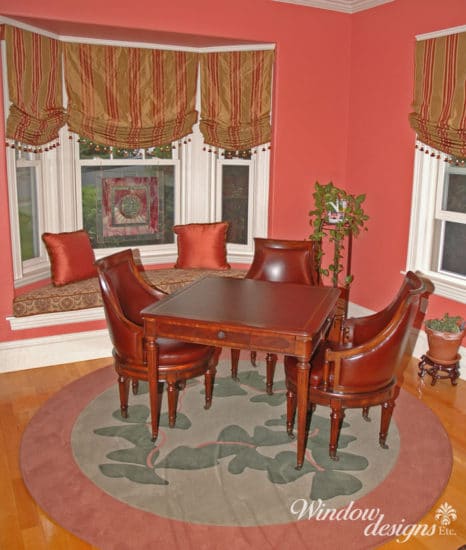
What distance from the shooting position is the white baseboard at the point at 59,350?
4742 millimetres

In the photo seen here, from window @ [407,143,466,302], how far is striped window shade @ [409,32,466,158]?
0.21 m

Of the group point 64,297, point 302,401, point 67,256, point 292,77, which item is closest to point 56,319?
point 64,297

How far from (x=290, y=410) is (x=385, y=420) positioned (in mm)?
575

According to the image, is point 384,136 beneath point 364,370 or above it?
above

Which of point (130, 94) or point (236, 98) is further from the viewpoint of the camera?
point (236, 98)

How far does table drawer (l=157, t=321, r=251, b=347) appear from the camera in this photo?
126 inches

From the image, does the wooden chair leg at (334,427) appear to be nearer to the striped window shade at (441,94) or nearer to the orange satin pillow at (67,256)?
the striped window shade at (441,94)

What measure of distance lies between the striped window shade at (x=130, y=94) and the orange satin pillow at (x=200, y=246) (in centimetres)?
88

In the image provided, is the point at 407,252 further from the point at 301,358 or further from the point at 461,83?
the point at 301,358

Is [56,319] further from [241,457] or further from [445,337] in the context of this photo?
[445,337]

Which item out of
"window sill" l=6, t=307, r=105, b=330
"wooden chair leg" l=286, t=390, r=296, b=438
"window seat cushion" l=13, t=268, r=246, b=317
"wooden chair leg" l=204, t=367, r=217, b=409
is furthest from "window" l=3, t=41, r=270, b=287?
"wooden chair leg" l=286, t=390, r=296, b=438

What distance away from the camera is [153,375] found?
351 centimetres

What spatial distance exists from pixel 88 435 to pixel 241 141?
10.4 ft

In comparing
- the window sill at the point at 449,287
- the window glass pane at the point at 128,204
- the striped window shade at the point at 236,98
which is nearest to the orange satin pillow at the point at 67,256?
the window glass pane at the point at 128,204
